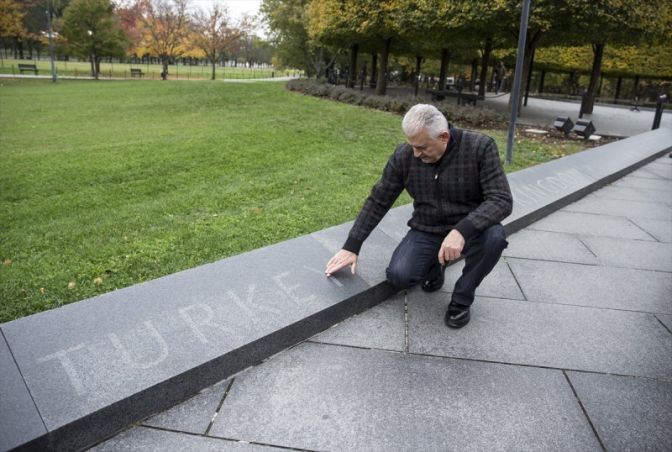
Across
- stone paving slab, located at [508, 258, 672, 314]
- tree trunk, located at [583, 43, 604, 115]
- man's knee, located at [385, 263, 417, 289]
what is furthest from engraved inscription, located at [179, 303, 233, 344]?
tree trunk, located at [583, 43, 604, 115]

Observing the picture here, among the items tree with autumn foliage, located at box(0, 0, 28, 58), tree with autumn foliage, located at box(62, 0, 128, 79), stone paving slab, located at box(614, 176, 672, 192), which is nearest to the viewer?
stone paving slab, located at box(614, 176, 672, 192)

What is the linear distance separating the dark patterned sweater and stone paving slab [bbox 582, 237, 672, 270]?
241 cm

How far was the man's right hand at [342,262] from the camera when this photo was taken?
3.61m

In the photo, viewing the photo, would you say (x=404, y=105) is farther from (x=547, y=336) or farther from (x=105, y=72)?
(x=105, y=72)

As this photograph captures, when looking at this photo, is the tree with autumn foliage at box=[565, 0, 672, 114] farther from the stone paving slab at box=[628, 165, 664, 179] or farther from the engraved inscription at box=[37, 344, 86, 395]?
the engraved inscription at box=[37, 344, 86, 395]

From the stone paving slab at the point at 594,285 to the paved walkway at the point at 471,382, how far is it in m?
0.02

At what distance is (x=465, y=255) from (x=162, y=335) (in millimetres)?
2203

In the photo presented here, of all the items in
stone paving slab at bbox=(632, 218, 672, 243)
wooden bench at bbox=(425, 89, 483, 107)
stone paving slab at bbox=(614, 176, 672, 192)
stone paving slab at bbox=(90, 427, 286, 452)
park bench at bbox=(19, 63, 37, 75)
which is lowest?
stone paving slab at bbox=(90, 427, 286, 452)

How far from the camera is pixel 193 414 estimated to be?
2.63 metres

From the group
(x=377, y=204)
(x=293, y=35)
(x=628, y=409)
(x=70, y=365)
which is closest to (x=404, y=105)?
(x=377, y=204)

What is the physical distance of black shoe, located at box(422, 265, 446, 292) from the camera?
4.06 m

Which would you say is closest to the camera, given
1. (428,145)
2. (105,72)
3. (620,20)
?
(428,145)

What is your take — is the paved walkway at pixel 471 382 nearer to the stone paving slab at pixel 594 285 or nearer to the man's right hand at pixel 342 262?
the stone paving slab at pixel 594 285

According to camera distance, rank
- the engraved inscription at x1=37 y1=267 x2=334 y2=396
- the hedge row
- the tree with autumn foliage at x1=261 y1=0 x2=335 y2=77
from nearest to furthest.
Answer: the engraved inscription at x1=37 y1=267 x2=334 y2=396, the hedge row, the tree with autumn foliage at x1=261 y1=0 x2=335 y2=77
